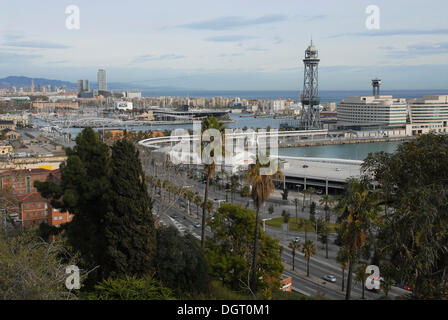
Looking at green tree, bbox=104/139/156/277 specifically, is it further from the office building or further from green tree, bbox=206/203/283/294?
the office building

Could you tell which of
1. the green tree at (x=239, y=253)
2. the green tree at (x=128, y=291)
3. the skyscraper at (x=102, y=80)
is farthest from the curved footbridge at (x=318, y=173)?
the skyscraper at (x=102, y=80)

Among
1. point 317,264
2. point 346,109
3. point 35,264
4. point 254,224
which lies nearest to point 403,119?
point 346,109

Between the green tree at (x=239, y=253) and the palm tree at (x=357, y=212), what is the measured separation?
151 cm

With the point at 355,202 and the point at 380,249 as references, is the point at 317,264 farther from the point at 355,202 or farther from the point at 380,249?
the point at 380,249

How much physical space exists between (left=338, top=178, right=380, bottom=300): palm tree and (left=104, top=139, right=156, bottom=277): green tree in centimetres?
230

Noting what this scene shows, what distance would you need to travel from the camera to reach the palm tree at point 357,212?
4.96 m

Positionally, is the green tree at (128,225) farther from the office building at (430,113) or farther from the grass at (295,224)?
the office building at (430,113)

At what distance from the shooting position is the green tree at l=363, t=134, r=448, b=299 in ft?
12.5

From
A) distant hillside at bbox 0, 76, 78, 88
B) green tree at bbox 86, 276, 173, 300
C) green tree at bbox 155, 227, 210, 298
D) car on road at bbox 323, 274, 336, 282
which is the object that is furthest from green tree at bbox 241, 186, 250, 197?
distant hillside at bbox 0, 76, 78, 88

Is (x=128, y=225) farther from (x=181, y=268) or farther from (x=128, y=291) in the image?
(x=128, y=291)

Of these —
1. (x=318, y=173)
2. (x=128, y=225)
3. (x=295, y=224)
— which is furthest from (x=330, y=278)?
(x=318, y=173)

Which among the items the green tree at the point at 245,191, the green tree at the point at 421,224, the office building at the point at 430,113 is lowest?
the green tree at the point at 245,191

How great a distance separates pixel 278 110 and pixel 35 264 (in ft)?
264

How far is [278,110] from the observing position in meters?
82.9
